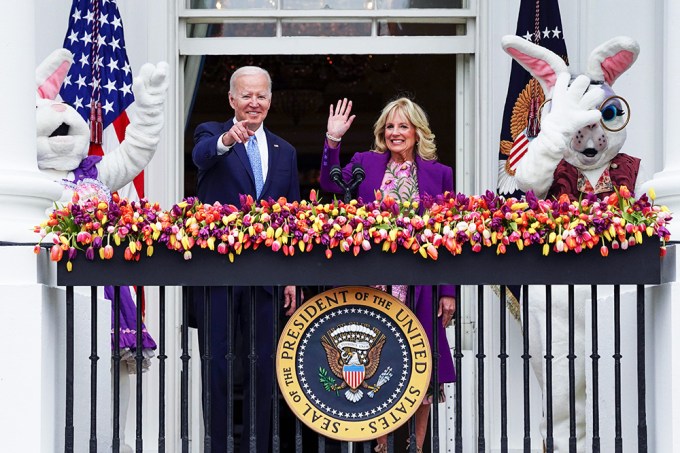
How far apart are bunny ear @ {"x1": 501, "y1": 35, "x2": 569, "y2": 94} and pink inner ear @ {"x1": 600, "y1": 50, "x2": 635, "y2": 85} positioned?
19 centimetres

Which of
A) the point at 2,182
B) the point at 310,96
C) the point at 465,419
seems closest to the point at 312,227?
the point at 2,182

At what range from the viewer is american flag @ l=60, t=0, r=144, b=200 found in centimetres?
691

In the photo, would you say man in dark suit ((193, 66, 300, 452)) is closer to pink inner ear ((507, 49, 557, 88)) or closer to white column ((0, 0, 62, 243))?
white column ((0, 0, 62, 243))

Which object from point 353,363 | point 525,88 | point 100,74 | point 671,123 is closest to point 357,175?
point 353,363

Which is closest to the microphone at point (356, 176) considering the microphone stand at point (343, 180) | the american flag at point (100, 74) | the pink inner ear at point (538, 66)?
the microphone stand at point (343, 180)

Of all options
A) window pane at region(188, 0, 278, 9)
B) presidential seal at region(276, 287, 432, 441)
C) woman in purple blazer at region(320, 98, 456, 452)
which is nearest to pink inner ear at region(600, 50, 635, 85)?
woman in purple blazer at region(320, 98, 456, 452)

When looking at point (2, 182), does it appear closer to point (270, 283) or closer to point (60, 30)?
point (270, 283)

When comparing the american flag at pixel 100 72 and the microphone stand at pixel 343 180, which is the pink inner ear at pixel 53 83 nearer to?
the american flag at pixel 100 72

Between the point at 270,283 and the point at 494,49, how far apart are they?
292 centimetres

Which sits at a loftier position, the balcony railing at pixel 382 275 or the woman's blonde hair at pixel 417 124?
the woman's blonde hair at pixel 417 124

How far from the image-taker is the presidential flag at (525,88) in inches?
274

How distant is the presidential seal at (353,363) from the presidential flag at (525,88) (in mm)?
2047

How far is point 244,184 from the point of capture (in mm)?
5809

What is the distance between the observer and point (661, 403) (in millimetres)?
4992
